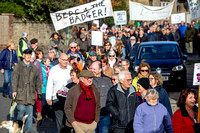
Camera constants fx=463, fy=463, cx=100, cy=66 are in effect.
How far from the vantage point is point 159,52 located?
17047 mm

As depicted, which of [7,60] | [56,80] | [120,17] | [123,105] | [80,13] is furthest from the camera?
[120,17]

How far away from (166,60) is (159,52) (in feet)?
2.17

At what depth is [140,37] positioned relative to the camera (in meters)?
22.8

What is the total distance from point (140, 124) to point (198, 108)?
41.4 inches

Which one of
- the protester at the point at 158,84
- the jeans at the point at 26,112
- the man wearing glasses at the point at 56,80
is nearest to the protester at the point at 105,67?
the man wearing glasses at the point at 56,80


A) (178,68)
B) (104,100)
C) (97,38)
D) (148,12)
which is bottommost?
(178,68)

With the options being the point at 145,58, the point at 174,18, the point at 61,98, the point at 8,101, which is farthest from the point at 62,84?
the point at 174,18

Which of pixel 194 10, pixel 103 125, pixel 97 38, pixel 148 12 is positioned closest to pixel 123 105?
pixel 103 125

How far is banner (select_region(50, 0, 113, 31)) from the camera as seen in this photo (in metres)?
18.6

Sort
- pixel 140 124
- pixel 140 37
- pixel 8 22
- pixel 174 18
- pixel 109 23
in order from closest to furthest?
pixel 140 124
pixel 140 37
pixel 8 22
pixel 174 18
pixel 109 23

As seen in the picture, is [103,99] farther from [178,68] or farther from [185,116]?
[178,68]

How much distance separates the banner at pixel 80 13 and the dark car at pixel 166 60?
2.55 m

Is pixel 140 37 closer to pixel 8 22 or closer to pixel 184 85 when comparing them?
pixel 184 85

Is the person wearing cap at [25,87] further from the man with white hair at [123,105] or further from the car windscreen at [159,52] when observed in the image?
the car windscreen at [159,52]
